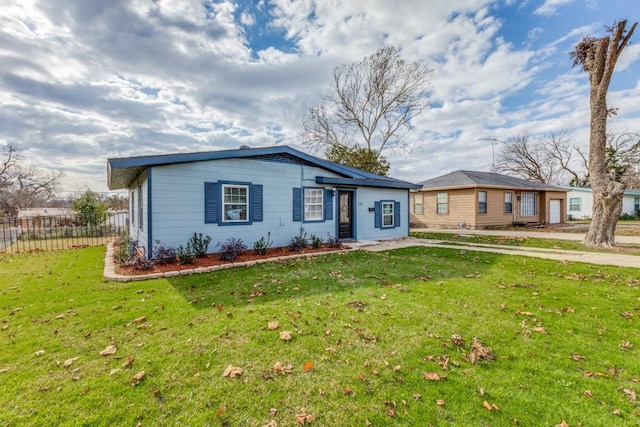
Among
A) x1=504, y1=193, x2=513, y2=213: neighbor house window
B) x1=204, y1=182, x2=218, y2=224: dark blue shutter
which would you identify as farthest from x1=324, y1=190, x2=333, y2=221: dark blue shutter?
x1=504, y1=193, x2=513, y2=213: neighbor house window

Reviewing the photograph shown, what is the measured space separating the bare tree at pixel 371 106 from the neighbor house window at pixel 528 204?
9.45 meters

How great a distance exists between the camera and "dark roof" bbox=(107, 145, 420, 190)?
7301 mm

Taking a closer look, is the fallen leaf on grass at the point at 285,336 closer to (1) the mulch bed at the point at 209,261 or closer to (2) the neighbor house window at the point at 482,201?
(1) the mulch bed at the point at 209,261

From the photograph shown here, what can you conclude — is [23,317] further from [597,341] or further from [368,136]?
[368,136]

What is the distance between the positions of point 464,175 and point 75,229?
80.6 ft

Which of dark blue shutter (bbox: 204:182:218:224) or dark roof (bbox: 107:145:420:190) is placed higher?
dark roof (bbox: 107:145:420:190)

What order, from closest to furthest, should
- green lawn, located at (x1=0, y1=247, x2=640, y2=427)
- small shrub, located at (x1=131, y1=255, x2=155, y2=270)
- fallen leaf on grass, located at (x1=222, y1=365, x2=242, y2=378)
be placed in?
green lawn, located at (x1=0, y1=247, x2=640, y2=427) < fallen leaf on grass, located at (x1=222, y1=365, x2=242, y2=378) < small shrub, located at (x1=131, y1=255, x2=155, y2=270)

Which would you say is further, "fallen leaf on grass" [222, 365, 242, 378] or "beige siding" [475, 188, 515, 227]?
"beige siding" [475, 188, 515, 227]

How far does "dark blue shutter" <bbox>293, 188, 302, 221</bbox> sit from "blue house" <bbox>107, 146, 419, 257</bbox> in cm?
2

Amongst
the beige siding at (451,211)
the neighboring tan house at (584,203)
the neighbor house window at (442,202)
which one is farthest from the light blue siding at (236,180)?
the neighboring tan house at (584,203)

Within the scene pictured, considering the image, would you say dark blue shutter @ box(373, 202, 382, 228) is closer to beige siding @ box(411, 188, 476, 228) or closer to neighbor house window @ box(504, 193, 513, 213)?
beige siding @ box(411, 188, 476, 228)

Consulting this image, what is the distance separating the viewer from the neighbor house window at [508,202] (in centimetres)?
1975

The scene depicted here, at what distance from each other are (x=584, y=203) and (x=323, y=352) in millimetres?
35391

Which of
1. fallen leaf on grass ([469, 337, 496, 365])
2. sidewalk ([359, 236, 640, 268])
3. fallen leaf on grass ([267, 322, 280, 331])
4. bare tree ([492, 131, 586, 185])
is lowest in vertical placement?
fallen leaf on grass ([469, 337, 496, 365])
